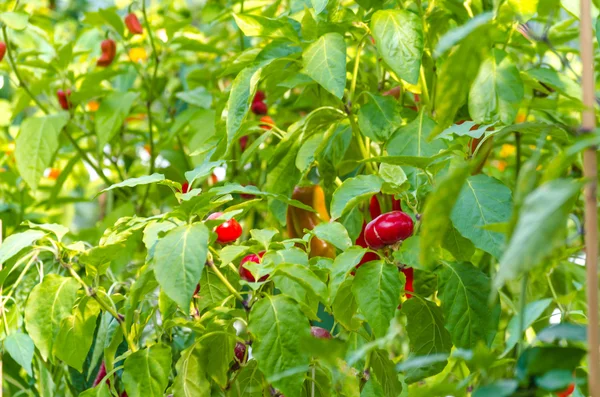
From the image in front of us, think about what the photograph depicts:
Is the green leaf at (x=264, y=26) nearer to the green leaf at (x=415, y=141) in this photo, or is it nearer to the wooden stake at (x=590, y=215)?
the green leaf at (x=415, y=141)

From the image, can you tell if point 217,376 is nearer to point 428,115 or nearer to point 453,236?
point 453,236

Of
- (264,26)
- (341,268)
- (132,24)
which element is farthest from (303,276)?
(132,24)

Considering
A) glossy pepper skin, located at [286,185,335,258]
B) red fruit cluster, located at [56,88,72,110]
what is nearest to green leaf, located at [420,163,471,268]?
glossy pepper skin, located at [286,185,335,258]

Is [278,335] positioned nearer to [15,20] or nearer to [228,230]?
[228,230]

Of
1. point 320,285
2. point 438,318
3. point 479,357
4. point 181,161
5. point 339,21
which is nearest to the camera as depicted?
point 479,357

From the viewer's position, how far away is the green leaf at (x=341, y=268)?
692mm

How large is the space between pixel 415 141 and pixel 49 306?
16.5 inches

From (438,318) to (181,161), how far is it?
69 cm

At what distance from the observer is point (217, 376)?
78 cm

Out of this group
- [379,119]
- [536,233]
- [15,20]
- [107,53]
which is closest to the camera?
[536,233]

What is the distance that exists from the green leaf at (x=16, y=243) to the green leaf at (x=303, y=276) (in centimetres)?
25

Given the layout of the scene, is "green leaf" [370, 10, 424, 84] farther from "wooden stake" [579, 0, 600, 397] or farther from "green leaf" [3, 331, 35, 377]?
"green leaf" [3, 331, 35, 377]

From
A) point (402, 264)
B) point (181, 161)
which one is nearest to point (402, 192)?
point (402, 264)

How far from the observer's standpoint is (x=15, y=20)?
122 centimetres
